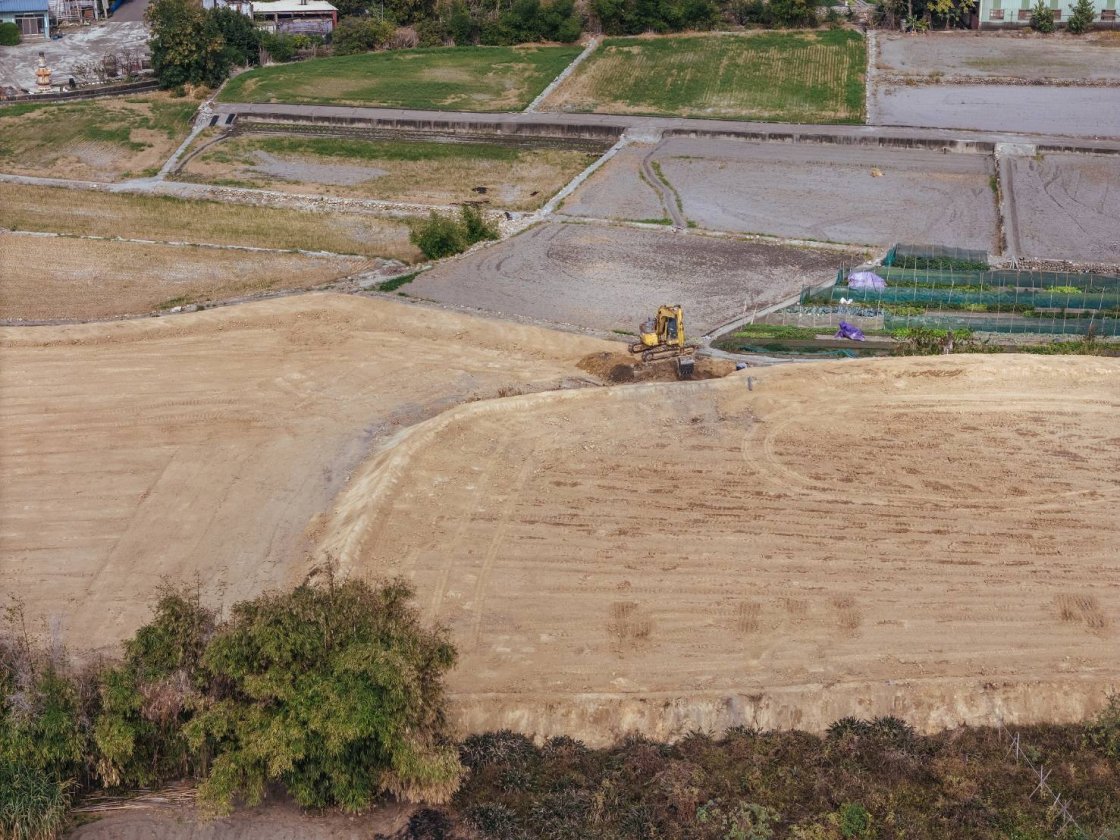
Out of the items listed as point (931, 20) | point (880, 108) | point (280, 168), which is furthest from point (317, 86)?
point (931, 20)

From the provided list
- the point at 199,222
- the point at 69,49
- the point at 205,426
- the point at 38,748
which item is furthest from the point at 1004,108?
the point at 38,748

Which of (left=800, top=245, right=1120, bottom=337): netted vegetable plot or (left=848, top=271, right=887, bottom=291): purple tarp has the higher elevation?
(left=848, top=271, right=887, bottom=291): purple tarp

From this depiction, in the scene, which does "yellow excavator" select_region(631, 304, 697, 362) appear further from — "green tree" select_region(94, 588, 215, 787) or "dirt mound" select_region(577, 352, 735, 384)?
"green tree" select_region(94, 588, 215, 787)

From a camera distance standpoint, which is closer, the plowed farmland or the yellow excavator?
A: the plowed farmland

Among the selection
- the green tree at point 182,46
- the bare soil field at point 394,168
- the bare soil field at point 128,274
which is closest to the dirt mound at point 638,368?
the bare soil field at point 128,274

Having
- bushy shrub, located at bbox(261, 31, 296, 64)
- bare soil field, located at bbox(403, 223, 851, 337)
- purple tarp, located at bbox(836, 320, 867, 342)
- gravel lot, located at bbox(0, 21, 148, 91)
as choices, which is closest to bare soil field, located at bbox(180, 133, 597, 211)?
bare soil field, located at bbox(403, 223, 851, 337)
